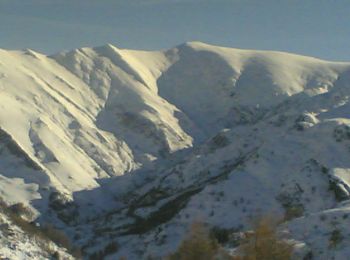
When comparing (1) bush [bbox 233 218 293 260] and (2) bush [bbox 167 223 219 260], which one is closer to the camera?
(1) bush [bbox 233 218 293 260]

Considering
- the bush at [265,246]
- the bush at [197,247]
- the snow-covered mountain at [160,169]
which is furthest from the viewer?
the snow-covered mountain at [160,169]

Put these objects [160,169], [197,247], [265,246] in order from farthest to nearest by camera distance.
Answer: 1. [160,169]
2. [197,247]
3. [265,246]

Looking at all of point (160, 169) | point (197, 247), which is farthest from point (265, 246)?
point (160, 169)

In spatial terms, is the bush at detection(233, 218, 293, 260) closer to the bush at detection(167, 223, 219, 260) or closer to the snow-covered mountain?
the bush at detection(167, 223, 219, 260)

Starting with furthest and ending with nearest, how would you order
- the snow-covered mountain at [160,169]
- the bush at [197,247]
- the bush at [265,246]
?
the snow-covered mountain at [160,169], the bush at [197,247], the bush at [265,246]

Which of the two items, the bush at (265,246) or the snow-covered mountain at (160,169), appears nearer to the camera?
the bush at (265,246)

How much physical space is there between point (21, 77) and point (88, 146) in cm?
3604

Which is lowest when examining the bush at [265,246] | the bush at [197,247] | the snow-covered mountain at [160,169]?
the snow-covered mountain at [160,169]

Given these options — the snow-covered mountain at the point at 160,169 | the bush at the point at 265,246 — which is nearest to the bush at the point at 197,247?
the bush at the point at 265,246

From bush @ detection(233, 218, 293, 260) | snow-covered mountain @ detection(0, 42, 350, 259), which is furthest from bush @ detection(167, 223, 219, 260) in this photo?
snow-covered mountain @ detection(0, 42, 350, 259)

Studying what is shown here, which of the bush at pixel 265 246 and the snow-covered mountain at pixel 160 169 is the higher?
the bush at pixel 265 246

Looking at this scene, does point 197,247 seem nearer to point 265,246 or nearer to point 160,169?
point 265,246

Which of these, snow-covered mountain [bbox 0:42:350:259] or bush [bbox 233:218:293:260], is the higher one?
bush [bbox 233:218:293:260]

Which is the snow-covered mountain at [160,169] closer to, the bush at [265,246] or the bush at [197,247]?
the bush at [265,246]
